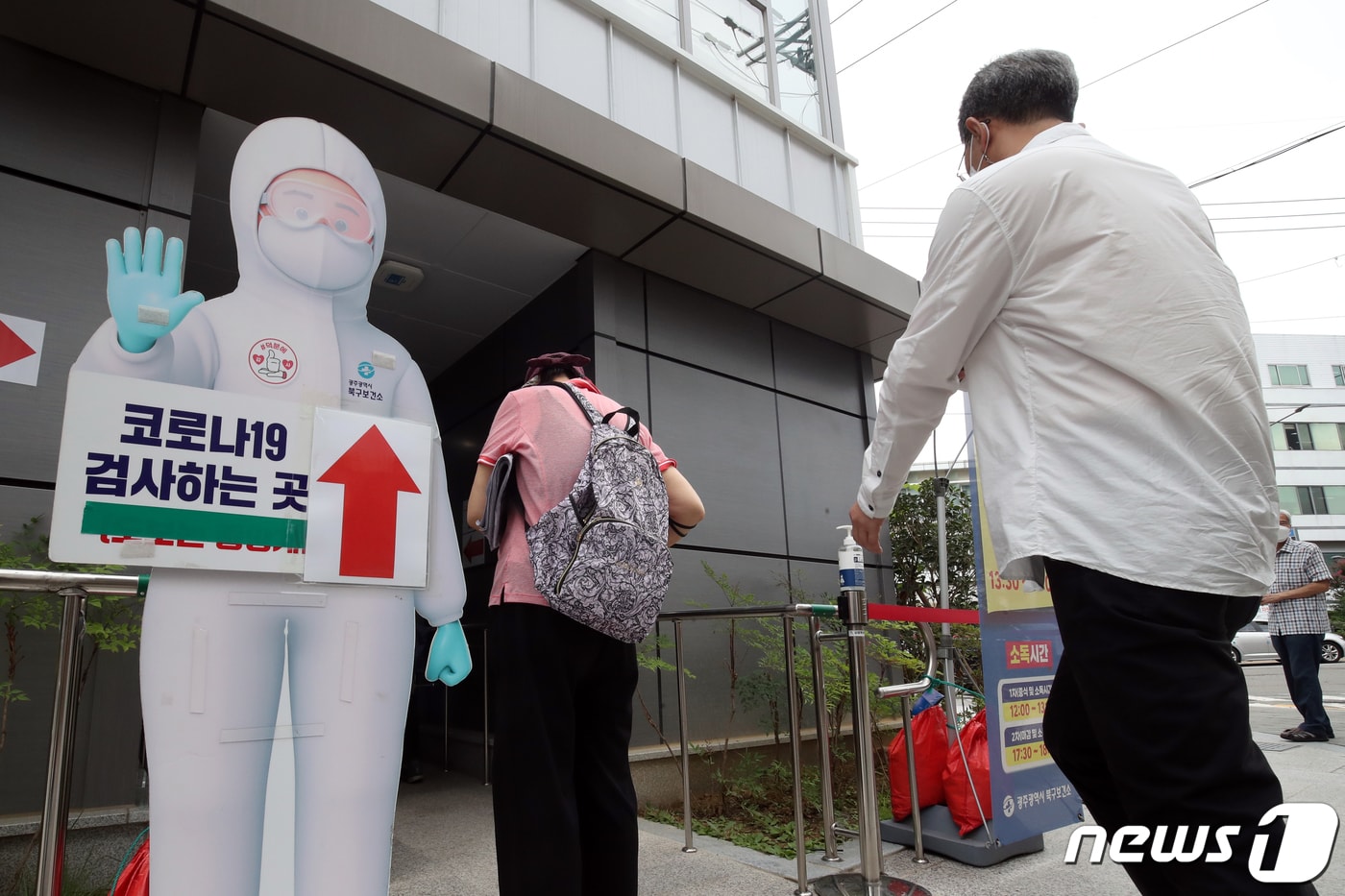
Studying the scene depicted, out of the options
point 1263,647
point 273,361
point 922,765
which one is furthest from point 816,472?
point 1263,647

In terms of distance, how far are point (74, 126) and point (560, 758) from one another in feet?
10.4

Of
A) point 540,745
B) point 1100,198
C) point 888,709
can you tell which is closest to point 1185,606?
point 1100,198

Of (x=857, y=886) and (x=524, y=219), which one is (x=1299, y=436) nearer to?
(x=524, y=219)

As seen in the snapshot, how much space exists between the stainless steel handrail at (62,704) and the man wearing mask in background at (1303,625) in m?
6.60

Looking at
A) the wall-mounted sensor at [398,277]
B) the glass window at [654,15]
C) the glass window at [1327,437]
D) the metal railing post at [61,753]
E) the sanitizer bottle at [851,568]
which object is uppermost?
the glass window at [1327,437]

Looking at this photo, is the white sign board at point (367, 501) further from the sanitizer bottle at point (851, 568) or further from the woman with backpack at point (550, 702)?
the sanitizer bottle at point (851, 568)

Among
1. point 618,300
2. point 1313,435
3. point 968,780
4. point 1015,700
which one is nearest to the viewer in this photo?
point 1015,700

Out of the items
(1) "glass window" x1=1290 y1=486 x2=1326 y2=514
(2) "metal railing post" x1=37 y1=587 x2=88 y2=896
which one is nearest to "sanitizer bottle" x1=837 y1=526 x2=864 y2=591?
(2) "metal railing post" x1=37 y1=587 x2=88 y2=896

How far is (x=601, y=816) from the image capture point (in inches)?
72.5

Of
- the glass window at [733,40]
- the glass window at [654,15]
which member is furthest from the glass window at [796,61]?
the glass window at [654,15]

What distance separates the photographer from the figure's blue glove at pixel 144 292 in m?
1.63

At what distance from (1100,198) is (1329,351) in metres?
52.5

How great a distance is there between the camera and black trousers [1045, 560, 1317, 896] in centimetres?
103

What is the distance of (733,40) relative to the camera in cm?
645
